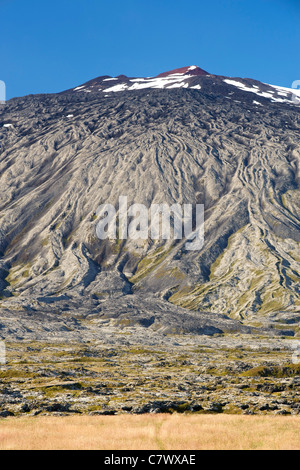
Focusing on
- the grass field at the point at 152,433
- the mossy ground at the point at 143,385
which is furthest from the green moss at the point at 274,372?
the grass field at the point at 152,433

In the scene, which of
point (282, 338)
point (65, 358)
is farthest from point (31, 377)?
point (282, 338)

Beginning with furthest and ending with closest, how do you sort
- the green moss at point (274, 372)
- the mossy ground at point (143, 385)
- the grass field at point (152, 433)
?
the green moss at point (274, 372) < the mossy ground at point (143, 385) < the grass field at point (152, 433)

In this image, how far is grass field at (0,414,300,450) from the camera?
2864 centimetres

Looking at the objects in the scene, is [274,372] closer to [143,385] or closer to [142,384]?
[142,384]

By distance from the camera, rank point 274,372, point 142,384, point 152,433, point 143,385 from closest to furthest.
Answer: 1. point 152,433
2. point 143,385
3. point 142,384
4. point 274,372

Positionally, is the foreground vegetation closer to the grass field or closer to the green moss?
the green moss

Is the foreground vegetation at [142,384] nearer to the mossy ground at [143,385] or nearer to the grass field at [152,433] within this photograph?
the mossy ground at [143,385]

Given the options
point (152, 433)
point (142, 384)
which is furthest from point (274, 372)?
point (152, 433)

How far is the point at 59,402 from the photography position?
49.9m

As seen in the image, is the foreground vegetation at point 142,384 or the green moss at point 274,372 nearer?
the foreground vegetation at point 142,384

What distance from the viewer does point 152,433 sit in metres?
32.4

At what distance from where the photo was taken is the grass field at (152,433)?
2864 centimetres

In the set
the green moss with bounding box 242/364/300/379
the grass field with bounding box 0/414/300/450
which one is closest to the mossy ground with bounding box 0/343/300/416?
the green moss with bounding box 242/364/300/379
